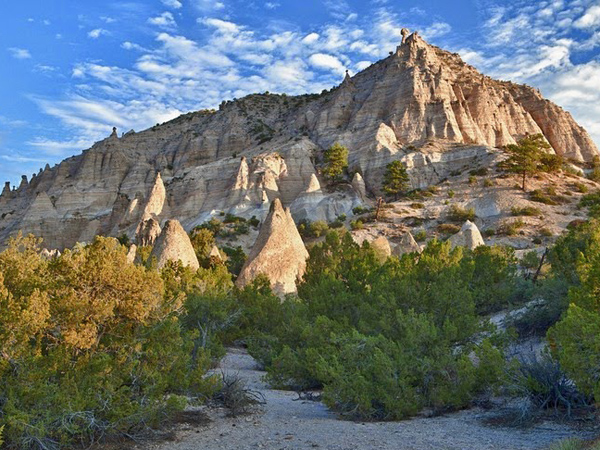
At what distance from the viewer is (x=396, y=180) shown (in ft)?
190

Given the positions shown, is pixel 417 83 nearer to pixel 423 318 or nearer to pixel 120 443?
pixel 423 318

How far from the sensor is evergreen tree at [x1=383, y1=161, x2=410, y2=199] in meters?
58.0

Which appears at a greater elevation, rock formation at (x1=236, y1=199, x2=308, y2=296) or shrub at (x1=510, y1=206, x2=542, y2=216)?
shrub at (x1=510, y1=206, x2=542, y2=216)

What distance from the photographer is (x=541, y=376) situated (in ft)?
33.4

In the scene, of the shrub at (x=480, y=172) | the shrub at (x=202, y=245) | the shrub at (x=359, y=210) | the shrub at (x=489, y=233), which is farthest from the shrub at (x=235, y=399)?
the shrub at (x=480, y=172)

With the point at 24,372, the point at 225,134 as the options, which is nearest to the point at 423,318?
the point at 24,372

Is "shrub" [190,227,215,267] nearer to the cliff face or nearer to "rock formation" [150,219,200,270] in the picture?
"rock formation" [150,219,200,270]

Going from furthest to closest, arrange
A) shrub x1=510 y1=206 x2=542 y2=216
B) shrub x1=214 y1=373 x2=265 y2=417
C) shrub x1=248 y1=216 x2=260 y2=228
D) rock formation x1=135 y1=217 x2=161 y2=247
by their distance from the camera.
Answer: shrub x1=248 y1=216 x2=260 y2=228, shrub x1=510 y1=206 x2=542 y2=216, rock formation x1=135 y1=217 x2=161 y2=247, shrub x1=214 y1=373 x2=265 y2=417

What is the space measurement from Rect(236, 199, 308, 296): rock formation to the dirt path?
18564 mm

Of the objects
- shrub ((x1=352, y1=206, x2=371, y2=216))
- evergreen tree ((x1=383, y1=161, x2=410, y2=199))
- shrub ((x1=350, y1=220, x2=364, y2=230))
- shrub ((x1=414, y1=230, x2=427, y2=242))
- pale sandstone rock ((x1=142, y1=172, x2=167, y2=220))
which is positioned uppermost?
evergreen tree ((x1=383, y1=161, x2=410, y2=199))

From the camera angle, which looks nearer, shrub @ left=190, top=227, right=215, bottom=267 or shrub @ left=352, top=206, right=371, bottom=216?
shrub @ left=190, top=227, right=215, bottom=267

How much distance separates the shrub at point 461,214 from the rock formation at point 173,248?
27.4 m

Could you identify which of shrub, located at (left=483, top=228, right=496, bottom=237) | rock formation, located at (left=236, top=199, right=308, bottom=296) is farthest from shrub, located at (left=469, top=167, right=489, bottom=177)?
rock formation, located at (left=236, top=199, right=308, bottom=296)

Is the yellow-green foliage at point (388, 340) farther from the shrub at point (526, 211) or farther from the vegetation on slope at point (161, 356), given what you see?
the shrub at point (526, 211)
